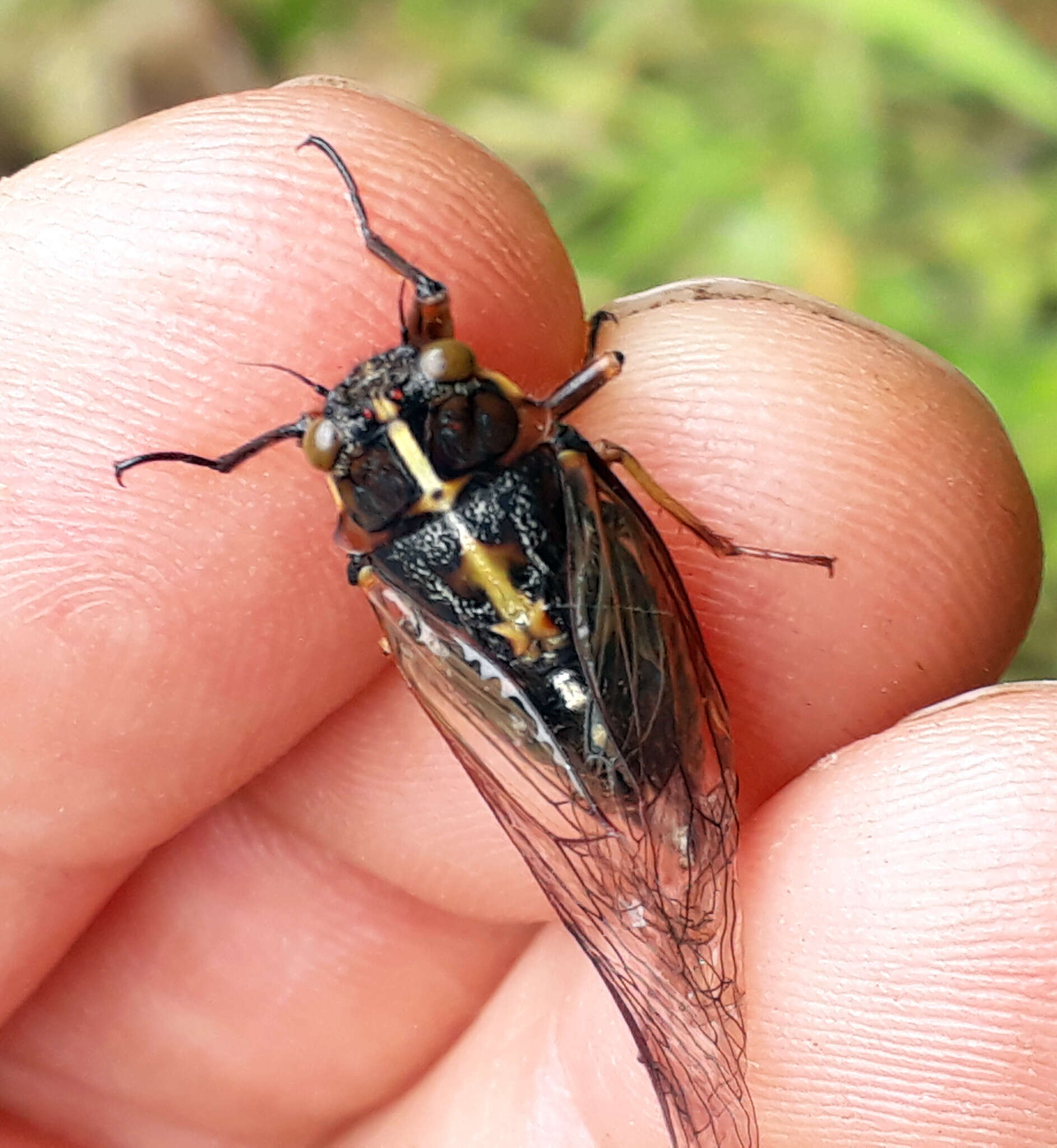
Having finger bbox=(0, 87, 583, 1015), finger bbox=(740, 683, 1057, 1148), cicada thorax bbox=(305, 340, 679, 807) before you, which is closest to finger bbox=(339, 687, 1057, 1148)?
finger bbox=(740, 683, 1057, 1148)

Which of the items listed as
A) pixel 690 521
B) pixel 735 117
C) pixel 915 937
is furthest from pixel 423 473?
pixel 735 117

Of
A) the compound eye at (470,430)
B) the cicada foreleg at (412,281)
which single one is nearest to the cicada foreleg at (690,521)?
the compound eye at (470,430)

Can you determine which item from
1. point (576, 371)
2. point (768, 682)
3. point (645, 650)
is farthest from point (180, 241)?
point (768, 682)

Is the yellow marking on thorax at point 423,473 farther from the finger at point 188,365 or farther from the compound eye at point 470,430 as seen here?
the finger at point 188,365

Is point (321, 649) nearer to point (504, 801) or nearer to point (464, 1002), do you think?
point (504, 801)

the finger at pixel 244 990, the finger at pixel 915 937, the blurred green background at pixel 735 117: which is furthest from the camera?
the blurred green background at pixel 735 117

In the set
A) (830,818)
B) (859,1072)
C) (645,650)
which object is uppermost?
(645,650)
